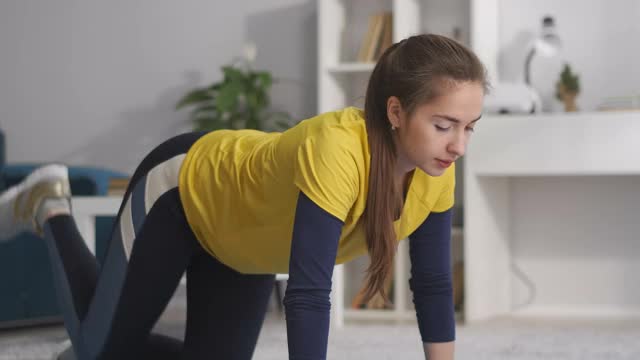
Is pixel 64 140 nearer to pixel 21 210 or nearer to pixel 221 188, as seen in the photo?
pixel 21 210

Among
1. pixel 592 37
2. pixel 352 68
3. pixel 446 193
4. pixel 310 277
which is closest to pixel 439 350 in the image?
pixel 446 193

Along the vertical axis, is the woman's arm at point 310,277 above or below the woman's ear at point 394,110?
below

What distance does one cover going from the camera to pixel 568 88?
4.20 meters

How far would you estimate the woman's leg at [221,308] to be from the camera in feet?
6.80

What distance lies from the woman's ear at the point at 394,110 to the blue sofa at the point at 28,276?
2.45 metres

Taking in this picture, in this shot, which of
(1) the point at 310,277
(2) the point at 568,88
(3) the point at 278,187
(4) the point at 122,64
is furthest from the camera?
(4) the point at 122,64

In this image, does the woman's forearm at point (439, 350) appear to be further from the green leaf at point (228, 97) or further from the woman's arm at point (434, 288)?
the green leaf at point (228, 97)

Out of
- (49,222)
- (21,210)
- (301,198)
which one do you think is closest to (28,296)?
(21,210)

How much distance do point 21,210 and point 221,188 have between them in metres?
1.05

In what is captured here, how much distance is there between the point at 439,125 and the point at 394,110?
0.26ft

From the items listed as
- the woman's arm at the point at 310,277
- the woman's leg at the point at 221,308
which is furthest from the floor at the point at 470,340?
the woman's arm at the point at 310,277

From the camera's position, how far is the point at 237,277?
2086 mm

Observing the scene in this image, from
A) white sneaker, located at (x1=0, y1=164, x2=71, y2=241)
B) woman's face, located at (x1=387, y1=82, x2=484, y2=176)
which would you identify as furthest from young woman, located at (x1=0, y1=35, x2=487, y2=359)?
white sneaker, located at (x1=0, y1=164, x2=71, y2=241)

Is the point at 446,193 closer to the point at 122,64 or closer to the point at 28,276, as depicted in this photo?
the point at 28,276
